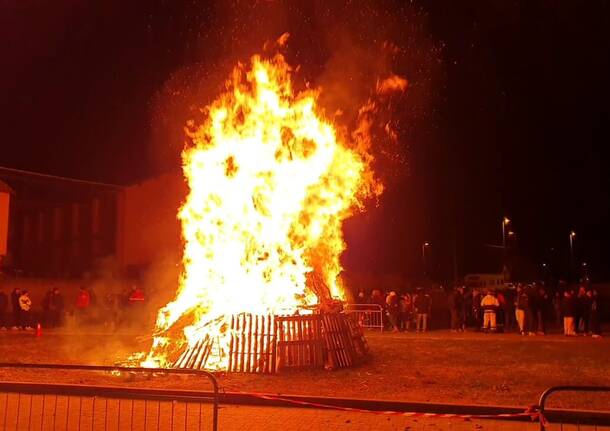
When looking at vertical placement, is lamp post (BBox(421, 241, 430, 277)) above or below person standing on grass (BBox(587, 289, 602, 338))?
above

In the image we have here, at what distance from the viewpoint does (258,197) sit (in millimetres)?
12398

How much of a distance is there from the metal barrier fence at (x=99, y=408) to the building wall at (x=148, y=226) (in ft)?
76.4

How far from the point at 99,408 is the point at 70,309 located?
14.8 m

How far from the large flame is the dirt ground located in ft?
6.43

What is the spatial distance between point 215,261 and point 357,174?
12.1ft

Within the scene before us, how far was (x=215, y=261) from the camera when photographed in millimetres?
12523

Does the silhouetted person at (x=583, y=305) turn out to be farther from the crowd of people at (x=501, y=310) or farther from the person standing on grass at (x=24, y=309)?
the person standing on grass at (x=24, y=309)

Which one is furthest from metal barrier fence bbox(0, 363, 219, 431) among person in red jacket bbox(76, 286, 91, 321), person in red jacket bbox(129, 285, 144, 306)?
person in red jacket bbox(76, 286, 91, 321)

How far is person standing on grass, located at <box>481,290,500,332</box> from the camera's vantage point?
18125mm

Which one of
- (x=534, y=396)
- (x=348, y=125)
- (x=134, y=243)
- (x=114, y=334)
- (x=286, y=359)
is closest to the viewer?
(x=534, y=396)

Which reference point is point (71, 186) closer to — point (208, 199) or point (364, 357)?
point (208, 199)

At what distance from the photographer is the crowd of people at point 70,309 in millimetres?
19703

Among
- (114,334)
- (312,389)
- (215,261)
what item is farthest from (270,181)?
(114,334)

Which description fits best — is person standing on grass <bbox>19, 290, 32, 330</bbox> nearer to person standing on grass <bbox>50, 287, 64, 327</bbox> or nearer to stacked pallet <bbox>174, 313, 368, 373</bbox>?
person standing on grass <bbox>50, 287, 64, 327</bbox>
